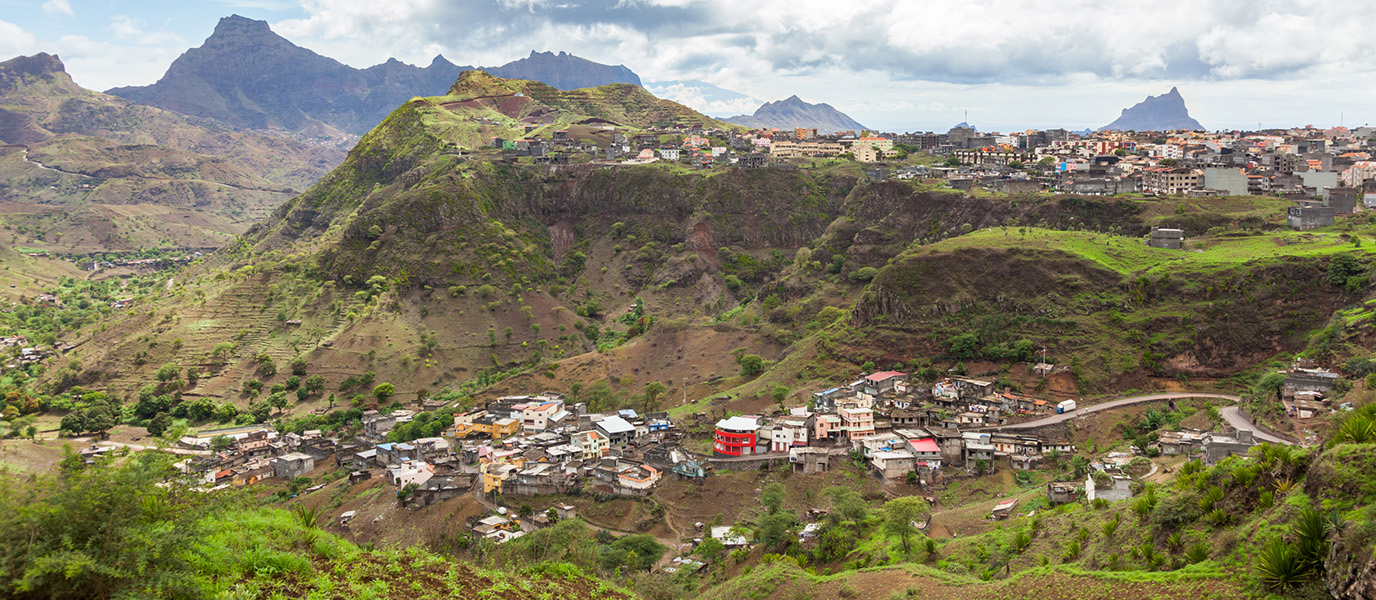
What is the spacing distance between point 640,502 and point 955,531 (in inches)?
529

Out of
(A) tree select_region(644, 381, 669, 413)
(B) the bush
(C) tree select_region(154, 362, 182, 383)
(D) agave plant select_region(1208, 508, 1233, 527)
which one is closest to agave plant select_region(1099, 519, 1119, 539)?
(D) agave plant select_region(1208, 508, 1233, 527)

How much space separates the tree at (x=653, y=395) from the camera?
173ft

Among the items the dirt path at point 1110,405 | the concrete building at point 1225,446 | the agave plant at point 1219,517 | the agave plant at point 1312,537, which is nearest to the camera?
the agave plant at point 1312,537

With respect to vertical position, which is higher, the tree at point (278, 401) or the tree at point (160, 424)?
the tree at point (278, 401)

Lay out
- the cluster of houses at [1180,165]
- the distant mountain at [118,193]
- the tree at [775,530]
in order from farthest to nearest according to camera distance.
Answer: the distant mountain at [118,193]
the cluster of houses at [1180,165]
the tree at [775,530]

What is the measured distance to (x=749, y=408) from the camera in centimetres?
4881

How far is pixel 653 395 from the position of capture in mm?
53188

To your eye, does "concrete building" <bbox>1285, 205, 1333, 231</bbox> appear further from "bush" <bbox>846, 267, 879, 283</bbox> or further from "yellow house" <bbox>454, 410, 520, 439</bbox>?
"yellow house" <bbox>454, 410, 520, 439</bbox>

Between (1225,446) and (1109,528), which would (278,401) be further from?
(1225,446)

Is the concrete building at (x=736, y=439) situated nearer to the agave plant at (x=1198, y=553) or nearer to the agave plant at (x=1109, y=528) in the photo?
the agave plant at (x=1109, y=528)

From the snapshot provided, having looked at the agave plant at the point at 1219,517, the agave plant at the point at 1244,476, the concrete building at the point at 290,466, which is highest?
the agave plant at the point at 1244,476

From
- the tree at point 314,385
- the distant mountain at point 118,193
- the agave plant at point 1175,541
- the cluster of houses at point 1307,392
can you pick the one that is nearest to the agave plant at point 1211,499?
the agave plant at point 1175,541

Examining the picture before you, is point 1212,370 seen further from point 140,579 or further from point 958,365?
point 140,579

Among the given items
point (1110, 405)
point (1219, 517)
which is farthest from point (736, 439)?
point (1219, 517)
